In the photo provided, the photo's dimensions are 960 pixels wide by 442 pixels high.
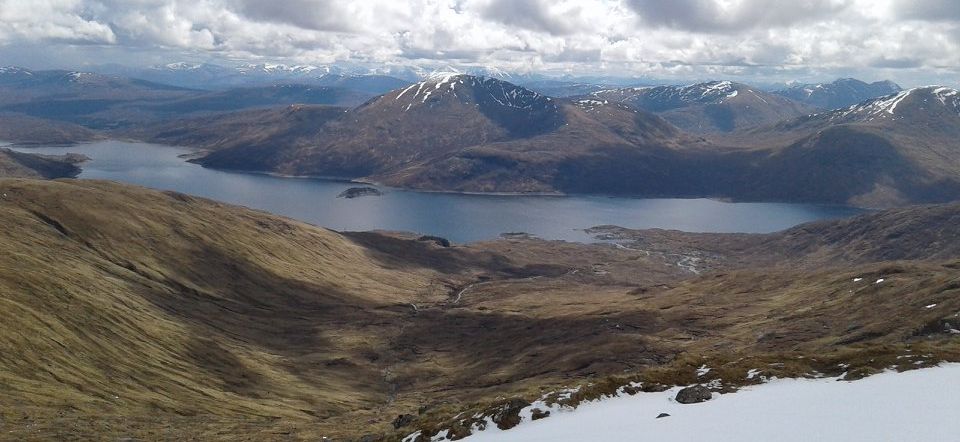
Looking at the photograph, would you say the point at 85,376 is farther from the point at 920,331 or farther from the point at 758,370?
the point at 920,331

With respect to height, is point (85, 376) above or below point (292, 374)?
above

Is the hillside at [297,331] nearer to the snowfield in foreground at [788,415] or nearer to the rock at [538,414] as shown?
the snowfield in foreground at [788,415]

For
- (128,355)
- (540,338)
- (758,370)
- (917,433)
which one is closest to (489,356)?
(540,338)

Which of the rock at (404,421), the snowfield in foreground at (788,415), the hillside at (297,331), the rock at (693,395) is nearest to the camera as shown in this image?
the snowfield in foreground at (788,415)

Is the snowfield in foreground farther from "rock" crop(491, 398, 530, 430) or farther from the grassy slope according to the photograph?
the grassy slope

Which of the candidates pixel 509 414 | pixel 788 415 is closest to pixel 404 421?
pixel 509 414

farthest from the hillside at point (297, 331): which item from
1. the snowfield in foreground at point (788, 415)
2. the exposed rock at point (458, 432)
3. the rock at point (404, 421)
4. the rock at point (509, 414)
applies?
the snowfield in foreground at point (788, 415)
